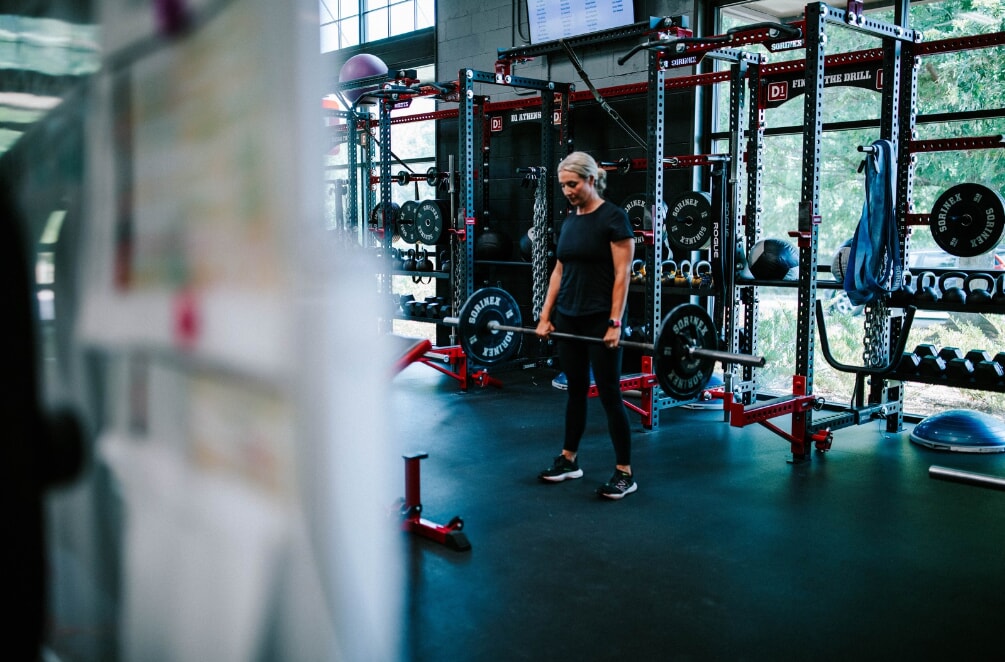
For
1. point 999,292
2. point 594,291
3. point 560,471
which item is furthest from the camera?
point 999,292

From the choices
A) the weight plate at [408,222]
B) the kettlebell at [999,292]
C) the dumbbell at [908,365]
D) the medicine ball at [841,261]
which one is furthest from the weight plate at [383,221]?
the kettlebell at [999,292]

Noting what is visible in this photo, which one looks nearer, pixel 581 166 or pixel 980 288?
pixel 581 166

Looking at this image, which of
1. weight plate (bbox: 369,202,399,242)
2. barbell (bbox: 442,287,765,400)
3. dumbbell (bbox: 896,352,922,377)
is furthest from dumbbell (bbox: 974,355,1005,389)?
weight plate (bbox: 369,202,399,242)

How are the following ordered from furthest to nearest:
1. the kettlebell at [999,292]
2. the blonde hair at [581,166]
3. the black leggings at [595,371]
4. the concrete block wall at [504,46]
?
the concrete block wall at [504,46]
the kettlebell at [999,292]
the black leggings at [595,371]
the blonde hair at [581,166]

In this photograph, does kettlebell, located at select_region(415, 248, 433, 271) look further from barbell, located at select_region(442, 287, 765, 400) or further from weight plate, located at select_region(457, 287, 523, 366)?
barbell, located at select_region(442, 287, 765, 400)

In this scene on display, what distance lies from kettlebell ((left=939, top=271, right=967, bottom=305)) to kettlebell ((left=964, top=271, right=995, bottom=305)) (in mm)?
23

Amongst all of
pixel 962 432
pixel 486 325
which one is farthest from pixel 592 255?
pixel 962 432

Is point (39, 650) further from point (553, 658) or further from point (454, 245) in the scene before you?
point (454, 245)

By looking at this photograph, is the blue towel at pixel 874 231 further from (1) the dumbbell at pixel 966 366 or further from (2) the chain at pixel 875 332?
(1) the dumbbell at pixel 966 366

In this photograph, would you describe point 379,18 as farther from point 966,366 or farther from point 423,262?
point 966,366

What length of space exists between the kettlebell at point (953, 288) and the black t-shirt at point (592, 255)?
1924mm

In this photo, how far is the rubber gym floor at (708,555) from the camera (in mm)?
2318

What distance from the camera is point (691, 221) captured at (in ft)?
17.5

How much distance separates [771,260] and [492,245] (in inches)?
98.1
